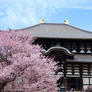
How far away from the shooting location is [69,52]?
24.2 m

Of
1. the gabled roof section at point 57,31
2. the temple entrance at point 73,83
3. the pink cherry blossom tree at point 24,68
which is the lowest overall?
the temple entrance at point 73,83

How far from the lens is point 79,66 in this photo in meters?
25.4

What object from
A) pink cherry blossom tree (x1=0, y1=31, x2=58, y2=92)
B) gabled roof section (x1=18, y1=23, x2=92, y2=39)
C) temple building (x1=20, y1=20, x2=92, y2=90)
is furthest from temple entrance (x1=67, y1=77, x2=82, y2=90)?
pink cherry blossom tree (x1=0, y1=31, x2=58, y2=92)

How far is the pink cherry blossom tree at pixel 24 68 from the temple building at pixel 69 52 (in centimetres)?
993

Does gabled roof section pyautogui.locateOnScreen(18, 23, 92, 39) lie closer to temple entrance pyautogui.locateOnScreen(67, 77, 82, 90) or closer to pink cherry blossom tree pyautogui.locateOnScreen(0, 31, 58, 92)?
temple entrance pyautogui.locateOnScreen(67, 77, 82, 90)

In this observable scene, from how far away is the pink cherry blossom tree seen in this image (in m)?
12.0

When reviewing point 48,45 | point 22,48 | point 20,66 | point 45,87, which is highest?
point 48,45

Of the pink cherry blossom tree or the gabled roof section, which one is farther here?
the gabled roof section

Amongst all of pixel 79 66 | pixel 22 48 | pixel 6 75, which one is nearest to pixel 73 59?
pixel 79 66

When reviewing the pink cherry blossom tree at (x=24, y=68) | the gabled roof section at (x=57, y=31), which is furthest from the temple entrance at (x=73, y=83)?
the pink cherry blossom tree at (x=24, y=68)

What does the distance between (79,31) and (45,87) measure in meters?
19.9

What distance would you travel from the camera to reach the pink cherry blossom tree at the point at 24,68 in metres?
12.0

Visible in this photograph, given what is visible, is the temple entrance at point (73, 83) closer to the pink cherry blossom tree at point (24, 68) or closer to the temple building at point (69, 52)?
the temple building at point (69, 52)

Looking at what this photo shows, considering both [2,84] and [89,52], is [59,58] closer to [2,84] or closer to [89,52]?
[89,52]
